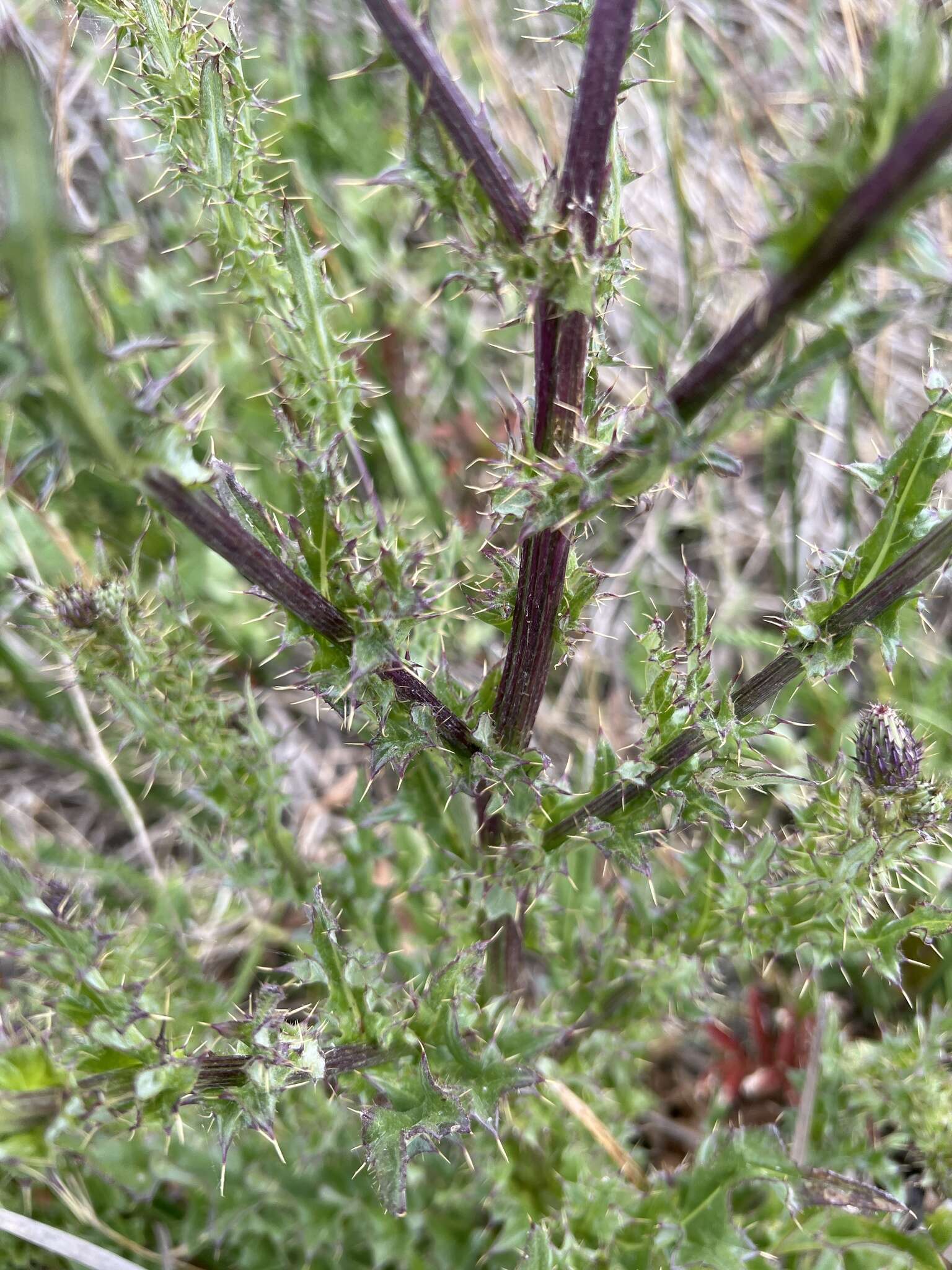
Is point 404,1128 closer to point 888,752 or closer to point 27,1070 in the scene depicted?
point 27,1070

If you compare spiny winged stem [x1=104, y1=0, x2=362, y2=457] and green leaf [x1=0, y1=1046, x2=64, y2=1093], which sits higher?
spiny winged stem [x1=104, y1=0, x2=362, y2=457]

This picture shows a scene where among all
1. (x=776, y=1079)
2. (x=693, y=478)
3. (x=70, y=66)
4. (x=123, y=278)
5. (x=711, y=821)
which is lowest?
(x=776, y=1079)

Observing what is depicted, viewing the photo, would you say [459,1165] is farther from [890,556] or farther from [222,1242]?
[890,556]

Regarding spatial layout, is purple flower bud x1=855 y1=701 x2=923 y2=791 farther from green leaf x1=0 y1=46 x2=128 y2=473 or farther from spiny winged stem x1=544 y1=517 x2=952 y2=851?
green leaf x1=0 y1=46 x2=128 y2=473

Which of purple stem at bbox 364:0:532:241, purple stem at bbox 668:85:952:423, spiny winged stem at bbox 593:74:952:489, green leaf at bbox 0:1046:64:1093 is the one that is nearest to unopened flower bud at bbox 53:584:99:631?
green leaf at bbox 0:1046:64:1093

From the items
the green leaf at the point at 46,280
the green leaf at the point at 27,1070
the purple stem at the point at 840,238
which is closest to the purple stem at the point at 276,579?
the green leaf at the point at 46,280

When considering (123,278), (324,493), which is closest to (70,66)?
(123,278)

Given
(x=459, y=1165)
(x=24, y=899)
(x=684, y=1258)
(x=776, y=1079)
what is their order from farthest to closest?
(x=776, y=1079) → (x=459, y=1165) → (x=684, y=1258) → (x=24, y=899)
